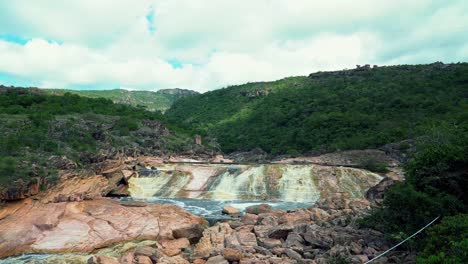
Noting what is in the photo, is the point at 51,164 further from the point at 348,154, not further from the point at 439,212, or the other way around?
the point at 348,154

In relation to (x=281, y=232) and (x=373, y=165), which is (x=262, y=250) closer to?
(x=281, y=232)

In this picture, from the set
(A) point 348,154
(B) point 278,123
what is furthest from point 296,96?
(A) point 348,154

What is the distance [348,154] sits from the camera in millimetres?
44062

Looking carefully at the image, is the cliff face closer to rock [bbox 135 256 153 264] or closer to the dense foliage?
rock [bbox 135 256 153 264]

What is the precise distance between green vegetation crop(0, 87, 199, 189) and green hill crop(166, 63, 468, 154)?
14.7m

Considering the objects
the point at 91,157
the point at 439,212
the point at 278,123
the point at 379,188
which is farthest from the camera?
the point at 278,123

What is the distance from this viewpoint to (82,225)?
17875 mm

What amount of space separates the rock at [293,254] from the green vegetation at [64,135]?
54.5 ft

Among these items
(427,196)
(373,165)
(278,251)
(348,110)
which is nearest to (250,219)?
(278,251)

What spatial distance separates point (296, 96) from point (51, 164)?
57097 millimetres

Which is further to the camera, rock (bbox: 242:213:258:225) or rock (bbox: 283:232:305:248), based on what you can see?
rock (bbox: 242:213:258:225)

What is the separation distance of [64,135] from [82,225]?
983 inches

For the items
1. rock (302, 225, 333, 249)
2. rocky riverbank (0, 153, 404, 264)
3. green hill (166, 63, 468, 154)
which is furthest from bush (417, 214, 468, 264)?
green hill (166, 63, 468, 154)

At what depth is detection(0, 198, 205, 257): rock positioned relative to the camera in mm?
16375
